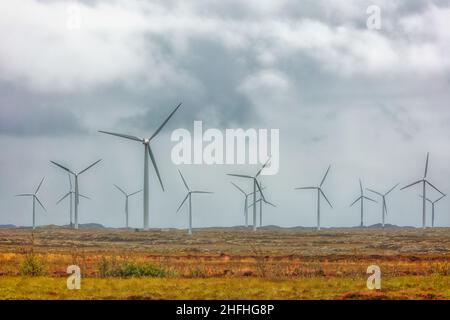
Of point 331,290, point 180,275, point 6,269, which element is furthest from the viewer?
point 6,269

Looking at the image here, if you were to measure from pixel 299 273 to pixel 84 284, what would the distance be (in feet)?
55.4

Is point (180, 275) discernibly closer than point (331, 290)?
No

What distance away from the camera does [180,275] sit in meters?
54.5

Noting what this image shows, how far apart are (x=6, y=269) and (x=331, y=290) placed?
2570 centimetres
